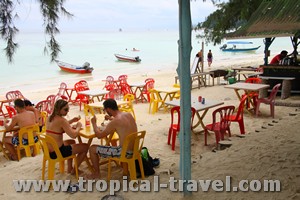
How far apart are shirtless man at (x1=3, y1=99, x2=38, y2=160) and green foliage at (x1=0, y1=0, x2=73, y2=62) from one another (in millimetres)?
1938

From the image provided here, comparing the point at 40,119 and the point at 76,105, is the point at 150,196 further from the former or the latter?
the point at 76,105

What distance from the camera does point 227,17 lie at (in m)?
14.0

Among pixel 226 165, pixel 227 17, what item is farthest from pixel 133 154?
pixel 227 17

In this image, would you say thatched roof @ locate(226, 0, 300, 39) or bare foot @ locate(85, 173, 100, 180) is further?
thatched roof @ locate(226, 0, 300, 39)

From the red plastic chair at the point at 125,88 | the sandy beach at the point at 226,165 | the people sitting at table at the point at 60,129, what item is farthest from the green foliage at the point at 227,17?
the people sitting at table at the point at 60,129

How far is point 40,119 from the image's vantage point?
586cm

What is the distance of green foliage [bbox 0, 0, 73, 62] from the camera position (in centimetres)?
315

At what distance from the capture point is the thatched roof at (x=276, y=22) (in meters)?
5.91

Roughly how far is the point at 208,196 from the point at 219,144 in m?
1.91

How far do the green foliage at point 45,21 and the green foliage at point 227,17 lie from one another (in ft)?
30.6

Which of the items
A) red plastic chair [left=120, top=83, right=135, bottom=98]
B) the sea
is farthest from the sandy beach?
red plastic chair [left=120, top=83, right=135, bottom=98]

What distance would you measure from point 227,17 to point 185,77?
1194cm

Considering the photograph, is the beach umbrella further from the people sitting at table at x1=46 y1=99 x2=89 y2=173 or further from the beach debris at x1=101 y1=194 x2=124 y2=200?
the people sitting at table at x1=46 y1=99 x2=89 y2=173

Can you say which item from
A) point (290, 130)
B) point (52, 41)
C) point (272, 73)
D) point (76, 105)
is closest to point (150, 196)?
point (52, 41)
